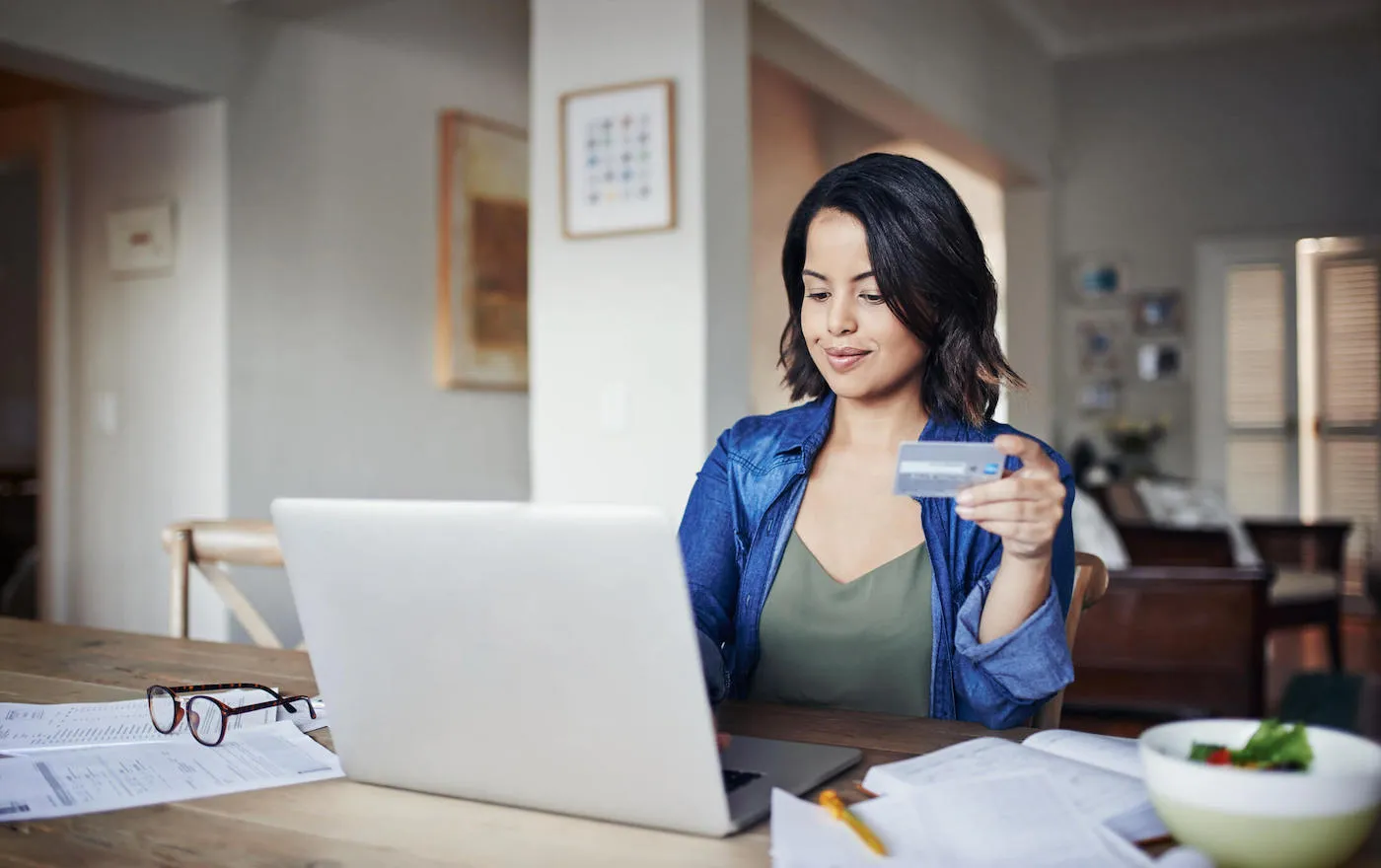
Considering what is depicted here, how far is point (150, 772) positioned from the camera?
2.98 ft

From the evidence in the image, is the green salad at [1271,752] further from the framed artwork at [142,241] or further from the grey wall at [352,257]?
the framed artwork at [142,241]

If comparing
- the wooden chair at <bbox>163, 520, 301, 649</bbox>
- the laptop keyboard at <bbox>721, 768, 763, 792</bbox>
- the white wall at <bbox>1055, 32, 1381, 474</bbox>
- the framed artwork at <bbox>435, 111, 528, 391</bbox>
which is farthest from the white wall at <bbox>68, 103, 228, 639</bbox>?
the white wall at <bbox>1055, 32, 1381, 474</bbox>

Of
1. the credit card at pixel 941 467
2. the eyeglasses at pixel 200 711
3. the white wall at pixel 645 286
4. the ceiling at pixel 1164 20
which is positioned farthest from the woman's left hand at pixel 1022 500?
the ceiling at pixel 1164 20

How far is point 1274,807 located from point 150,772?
0.77 meters

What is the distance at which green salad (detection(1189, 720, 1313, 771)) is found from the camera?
65 centimetres

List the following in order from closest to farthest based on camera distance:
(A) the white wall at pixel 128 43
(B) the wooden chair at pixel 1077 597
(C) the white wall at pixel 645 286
Answer: (B) the wooden chair at pixel 1077 597 → (C) the white wall at pixel 645 286 → (A) the white wall at pixel 128 43

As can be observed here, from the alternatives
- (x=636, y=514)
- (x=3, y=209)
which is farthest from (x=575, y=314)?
(x=3, y=209)

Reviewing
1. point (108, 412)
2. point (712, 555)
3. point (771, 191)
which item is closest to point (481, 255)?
point (108, 412)

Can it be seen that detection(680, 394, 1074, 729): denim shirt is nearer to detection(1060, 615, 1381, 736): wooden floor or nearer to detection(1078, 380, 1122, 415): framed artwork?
detection(1060, 615, 1381, 736): wooden floor

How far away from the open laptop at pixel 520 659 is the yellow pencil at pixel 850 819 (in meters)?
0.05

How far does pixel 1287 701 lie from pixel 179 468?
3.58 meters

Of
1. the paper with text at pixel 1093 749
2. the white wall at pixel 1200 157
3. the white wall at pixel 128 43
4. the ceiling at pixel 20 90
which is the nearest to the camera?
the paper with text at pixel 1093 749

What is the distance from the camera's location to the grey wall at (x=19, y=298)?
675 centimetres

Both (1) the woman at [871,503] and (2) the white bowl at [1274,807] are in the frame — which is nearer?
(2) the white bowl at [1274,807]
